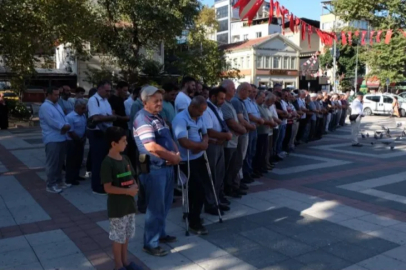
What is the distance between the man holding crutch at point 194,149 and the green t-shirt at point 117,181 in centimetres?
100

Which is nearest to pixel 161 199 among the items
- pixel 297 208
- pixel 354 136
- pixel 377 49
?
pixel 297 208

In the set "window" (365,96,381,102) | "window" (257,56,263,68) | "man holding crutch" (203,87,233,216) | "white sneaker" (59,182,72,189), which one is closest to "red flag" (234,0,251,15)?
"man holding crutch" (203,87,233,216)

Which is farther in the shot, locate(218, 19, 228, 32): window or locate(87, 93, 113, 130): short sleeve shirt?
locate(218, 19, 228, 32): window

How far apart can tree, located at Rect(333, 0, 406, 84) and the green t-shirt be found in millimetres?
31550

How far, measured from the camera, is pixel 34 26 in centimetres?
1473

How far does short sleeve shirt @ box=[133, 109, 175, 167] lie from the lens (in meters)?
3.94

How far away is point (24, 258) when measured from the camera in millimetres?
4164

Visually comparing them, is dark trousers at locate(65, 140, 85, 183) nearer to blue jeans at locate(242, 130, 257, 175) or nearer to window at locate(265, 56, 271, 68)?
blue jeans at locate(242, 130, 257, 175)

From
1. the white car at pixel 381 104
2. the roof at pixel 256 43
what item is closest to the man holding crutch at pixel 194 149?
the white car at pixel 381 104

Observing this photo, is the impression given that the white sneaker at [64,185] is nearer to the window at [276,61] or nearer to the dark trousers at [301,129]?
the dark trousers at [301,129]

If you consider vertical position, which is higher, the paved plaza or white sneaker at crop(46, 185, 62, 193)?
white sneaker at crop(46, 185, 62, 193)

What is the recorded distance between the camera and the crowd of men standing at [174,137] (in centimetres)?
408

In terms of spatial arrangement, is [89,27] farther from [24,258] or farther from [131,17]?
[24,258]

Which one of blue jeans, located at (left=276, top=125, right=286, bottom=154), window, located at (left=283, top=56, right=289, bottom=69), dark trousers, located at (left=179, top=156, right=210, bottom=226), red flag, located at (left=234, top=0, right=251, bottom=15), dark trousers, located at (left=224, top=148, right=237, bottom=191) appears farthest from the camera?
window, located at (left=283, top=56, right=289, bottom=69)
